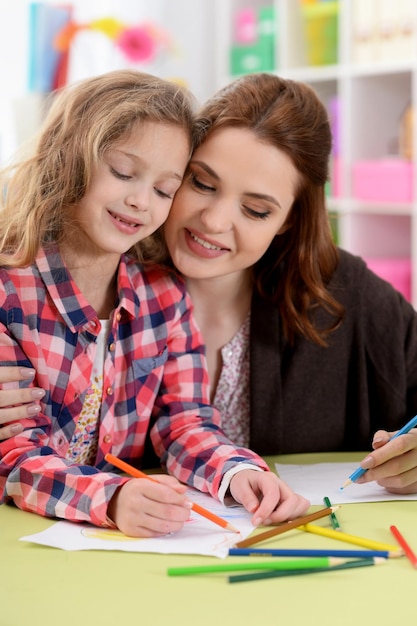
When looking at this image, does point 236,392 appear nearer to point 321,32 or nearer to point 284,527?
point 284,527

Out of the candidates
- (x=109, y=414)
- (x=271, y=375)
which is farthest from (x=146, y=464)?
(x=271, y=375)

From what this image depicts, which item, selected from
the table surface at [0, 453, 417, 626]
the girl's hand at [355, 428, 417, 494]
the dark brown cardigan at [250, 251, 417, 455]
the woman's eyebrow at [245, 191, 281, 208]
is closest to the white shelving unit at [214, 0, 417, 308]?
the dark brown cardigan at [250, 251, 417, 455]

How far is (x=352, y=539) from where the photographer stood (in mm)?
1031

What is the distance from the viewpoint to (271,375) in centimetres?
157

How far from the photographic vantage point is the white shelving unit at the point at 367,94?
10.0 ft

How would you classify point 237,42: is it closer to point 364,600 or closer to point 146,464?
point 146,464

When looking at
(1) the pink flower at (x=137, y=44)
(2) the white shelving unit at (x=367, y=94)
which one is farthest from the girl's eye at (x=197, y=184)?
(1) the pink flower at (x=137, y=44)

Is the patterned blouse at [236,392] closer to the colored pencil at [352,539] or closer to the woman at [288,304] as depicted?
the woman at [288,304]

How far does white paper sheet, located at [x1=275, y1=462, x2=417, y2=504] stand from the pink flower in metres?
2.23

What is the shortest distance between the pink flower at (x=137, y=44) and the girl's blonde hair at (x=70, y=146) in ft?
6.46

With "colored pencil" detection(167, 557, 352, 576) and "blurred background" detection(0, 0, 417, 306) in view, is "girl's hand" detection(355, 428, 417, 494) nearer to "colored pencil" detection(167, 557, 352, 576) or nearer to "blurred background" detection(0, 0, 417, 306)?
"colored pencil" detection(167, 557, 352, 576)

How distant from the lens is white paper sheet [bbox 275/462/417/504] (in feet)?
3.99

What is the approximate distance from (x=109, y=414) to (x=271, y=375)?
1.13 feet

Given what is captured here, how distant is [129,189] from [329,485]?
0.51 meters
